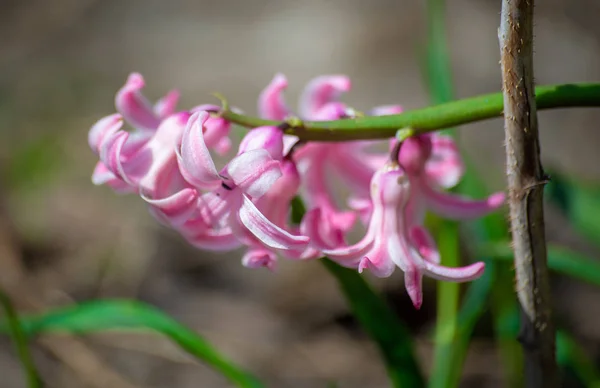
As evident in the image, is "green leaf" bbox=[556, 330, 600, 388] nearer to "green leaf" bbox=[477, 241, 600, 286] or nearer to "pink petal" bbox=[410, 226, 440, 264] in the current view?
"green leaf" bbox=[477, 241, 600, 286]

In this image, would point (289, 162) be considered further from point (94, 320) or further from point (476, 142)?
point (476, 142)

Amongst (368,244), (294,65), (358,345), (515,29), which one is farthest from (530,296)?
(294,65)

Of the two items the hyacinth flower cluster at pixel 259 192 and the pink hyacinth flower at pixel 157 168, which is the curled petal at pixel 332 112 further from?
the pink hyacinth flower at pixel 157 168

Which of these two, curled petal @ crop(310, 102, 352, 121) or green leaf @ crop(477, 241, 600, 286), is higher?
curled petal @ crop(310, 102, 352, 121)

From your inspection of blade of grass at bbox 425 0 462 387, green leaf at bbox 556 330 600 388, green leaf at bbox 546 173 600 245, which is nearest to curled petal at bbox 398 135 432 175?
green leaf at bbox 546 173 600 245

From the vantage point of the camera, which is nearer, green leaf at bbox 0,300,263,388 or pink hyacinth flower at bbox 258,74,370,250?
pink hyacinth flower at bbox 258,74,370,250

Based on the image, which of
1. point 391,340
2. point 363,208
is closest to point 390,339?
point 391,340

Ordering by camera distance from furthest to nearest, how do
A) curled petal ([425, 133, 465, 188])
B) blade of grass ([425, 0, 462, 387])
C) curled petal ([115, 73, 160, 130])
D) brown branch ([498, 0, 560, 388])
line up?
1. blade of grass ([425, 0, 462, 387])
2. curled petal ([425, 133, 465, 188])
3. curled petal ([115, 73, 160, 130])
4. brown branch ([498, 0, 560, 388])
